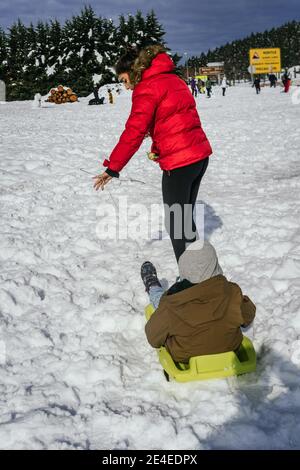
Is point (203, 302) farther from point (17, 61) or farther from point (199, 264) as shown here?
point (17, 61)

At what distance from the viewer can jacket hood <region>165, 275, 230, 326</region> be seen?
2688 millimetres

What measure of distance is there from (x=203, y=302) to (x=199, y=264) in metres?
0.29

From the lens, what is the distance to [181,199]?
375 cm

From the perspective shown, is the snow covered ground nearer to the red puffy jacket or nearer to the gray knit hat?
the gray knit hat

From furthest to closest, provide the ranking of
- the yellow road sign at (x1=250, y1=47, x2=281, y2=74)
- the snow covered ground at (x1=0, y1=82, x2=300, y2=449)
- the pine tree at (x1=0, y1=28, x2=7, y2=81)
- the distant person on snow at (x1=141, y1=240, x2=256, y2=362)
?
the yellow road sign at (x1=250, y1=47, x2=281, y2=74)
the pine tree at (x1=0, y1=28, x2=7, y2=81)
the distant person on snow at (x1=141, y1=240, x2=256, y2=362)
the snow covered ground at (x1=0, y1=82, x2=300, y2=449)

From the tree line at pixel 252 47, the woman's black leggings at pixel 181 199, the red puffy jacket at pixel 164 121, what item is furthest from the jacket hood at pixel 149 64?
the tree line at pixel 252 47

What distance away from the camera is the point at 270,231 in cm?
561

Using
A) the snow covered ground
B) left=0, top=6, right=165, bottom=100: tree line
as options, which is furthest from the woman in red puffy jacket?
left=0, top=6, right=165, bottom=100: tree line

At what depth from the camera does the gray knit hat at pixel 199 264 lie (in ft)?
9.49

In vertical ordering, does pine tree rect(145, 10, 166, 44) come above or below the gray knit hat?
above
